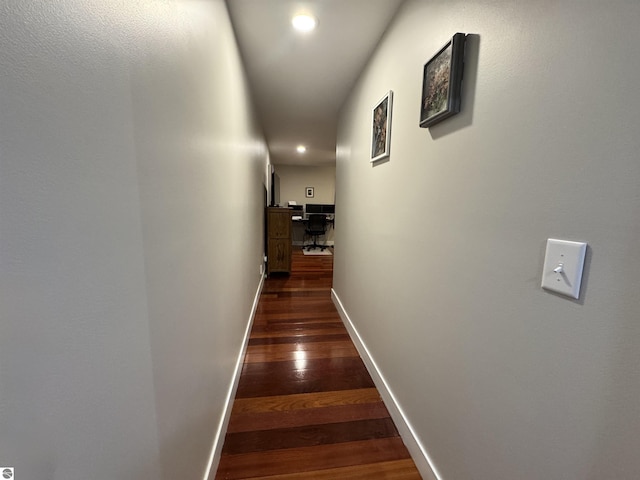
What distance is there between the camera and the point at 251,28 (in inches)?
63.3

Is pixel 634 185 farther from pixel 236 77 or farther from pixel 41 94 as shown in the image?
pixel 236 77

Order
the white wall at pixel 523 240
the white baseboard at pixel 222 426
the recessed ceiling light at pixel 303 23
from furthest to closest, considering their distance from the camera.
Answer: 1. the recessed ceiling light at pixel 303 23
2. the white baseboard at pixel 222 426
3. the white wall at pixel 523 240

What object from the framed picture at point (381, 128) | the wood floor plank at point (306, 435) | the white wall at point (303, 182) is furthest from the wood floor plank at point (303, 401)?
the white wall at point (303, 182)

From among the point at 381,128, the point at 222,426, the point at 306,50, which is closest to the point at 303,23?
the point at 306,50

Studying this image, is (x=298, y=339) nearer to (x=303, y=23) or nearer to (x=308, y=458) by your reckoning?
(x=308, y=458)

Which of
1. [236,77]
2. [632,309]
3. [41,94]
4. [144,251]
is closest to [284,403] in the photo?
[144,251]

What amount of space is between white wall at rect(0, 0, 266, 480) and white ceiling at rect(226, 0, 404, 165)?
0.77 m

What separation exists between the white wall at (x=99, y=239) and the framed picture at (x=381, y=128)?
41.0 inches

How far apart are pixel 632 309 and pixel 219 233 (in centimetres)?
135

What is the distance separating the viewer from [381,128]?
1.65 metres

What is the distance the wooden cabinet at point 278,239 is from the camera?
13.2 feet

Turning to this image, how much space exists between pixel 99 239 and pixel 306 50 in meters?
1.93

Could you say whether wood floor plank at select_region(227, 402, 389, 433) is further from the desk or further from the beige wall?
the beige wall

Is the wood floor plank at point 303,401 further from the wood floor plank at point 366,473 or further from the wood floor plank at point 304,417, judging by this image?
the wood floor plank at point 366,473
